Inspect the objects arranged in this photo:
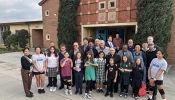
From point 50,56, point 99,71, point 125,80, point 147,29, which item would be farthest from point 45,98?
point 147,29

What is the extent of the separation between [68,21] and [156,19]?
589 centimetres

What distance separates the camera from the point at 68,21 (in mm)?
10281

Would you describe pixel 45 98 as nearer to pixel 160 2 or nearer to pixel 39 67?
pixel 39 67

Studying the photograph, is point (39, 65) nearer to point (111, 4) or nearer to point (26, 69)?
point (26, 69)

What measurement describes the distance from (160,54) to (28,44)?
15526mm

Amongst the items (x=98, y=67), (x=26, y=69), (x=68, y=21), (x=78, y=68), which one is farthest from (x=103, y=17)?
(x=26, y=69)

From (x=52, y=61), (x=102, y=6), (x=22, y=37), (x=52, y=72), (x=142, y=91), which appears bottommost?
(x=142, y=91)

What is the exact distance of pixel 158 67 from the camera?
3652 millimetres

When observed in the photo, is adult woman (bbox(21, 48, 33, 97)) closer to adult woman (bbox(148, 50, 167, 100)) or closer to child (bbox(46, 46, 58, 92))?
child (bbox(46, 46, 58, 92))

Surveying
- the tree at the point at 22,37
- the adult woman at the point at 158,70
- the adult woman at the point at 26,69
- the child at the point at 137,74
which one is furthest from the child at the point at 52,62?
the tree at the point at 22,37

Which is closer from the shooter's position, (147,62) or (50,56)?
(147,62)

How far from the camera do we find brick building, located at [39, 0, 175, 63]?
320 inches

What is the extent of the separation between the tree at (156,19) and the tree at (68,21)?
489 centimetres

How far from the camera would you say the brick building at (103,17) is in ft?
26.7
